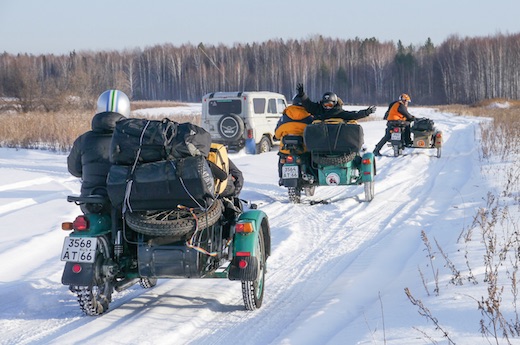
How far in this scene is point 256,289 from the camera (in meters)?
5.60

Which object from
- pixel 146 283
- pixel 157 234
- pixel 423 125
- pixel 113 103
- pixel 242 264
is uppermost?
pixel 113 103

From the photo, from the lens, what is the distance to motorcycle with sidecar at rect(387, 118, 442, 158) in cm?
1884

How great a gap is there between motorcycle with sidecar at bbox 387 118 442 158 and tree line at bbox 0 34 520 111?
68.0m

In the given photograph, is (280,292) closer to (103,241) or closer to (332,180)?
(103,241)

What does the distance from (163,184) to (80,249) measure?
36.0 inches

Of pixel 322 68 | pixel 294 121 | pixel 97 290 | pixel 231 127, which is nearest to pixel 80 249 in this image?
pixel 97 290

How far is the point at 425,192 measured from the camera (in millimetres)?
12266

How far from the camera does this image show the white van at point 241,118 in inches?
805

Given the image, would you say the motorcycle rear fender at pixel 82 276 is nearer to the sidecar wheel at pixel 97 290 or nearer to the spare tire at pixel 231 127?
the sidecar wheel at pixel 97 290

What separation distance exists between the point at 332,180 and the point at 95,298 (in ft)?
20.4

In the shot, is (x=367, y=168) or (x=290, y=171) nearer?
(x=290, y=171)

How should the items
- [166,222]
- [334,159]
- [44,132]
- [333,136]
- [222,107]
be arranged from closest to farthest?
[166,222] < [333,136] < [334,159] < [222,107] < [44,132]

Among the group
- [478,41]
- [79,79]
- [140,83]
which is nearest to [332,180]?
[79,79]

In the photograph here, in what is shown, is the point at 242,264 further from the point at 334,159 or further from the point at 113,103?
the point at 334,159
